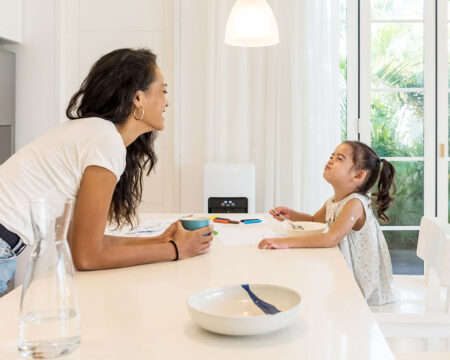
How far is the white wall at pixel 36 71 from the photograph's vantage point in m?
3.67

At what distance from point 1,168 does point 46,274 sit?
0.78 metres

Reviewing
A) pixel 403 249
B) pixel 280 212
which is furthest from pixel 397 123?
pixel 280 212

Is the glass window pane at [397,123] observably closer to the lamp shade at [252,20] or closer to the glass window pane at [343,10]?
the glass window pane at [343,10]

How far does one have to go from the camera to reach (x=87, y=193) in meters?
1.34

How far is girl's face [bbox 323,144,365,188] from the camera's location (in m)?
2.24

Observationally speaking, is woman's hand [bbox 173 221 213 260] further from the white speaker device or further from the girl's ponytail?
the white speaker device

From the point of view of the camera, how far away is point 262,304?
975mm

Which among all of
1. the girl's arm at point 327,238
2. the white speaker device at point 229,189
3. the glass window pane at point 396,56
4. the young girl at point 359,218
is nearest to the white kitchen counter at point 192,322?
the girl's arm at point 327,238

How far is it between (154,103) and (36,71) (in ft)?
7.64

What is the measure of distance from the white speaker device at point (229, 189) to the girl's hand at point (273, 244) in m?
1.89

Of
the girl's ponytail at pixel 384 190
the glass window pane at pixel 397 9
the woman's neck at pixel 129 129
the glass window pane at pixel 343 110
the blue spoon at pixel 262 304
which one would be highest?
the glass window pane at pixel 397 9

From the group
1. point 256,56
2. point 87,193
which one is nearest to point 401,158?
point 256,56

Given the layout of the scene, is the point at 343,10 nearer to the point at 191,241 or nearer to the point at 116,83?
the point at 116,83

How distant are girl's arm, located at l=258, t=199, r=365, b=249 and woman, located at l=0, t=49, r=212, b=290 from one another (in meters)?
0.21
